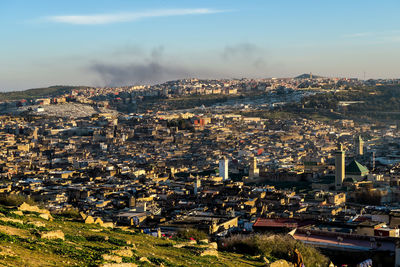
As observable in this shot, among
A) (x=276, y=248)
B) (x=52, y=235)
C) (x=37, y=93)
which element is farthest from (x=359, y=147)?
(x=37, y=93)

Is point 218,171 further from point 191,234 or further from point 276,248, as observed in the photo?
point 276,248

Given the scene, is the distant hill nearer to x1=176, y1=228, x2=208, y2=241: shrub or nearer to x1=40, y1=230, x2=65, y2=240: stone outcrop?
x1=176, y1=228, x2=208, y2=241: shrub

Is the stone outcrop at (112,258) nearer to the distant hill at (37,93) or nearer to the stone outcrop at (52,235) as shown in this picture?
the stone outcrop at (52,235)

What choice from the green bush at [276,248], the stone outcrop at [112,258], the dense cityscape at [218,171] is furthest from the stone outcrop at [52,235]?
the dense cityscape at [218,171]

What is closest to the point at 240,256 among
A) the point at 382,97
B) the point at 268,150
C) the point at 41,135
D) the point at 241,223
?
the point at 241,223

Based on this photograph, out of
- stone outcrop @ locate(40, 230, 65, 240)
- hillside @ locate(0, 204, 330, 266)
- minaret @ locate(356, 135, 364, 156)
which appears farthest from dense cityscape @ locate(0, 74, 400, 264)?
stone outcrop @ locate(40, 230, 65, 240)

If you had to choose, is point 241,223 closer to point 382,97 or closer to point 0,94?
point 382,97
